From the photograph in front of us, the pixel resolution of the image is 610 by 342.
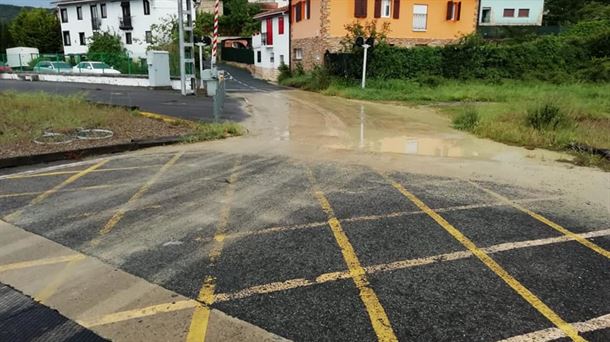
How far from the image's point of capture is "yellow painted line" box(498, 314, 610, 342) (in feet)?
10.6

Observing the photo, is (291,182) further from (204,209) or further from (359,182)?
(204,209)

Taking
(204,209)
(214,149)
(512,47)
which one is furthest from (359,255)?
(512,47)

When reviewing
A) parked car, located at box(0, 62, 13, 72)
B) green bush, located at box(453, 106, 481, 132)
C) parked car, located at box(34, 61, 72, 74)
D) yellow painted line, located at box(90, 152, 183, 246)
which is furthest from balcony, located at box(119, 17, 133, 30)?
yellow painted line, located at box(90, 152, 183, 246)

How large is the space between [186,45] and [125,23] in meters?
34.3

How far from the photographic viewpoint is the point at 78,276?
414cm

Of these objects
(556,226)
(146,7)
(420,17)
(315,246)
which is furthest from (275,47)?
(315,246)

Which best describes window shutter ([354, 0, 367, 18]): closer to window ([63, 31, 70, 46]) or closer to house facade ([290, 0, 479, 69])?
house facade ([290, 0, 479, 69])

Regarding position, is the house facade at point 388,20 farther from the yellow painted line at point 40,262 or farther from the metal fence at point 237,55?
the yellow painted line at point 40,262

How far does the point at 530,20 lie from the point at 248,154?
1843 inches

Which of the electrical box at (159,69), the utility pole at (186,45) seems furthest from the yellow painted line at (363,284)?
the electrical box at (159,69)

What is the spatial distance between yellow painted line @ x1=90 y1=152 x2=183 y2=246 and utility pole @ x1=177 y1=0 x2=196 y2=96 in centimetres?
1153

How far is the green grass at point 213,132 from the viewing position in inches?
413

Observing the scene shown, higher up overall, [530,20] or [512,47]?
[530,20]

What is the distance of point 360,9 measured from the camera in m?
27.9
